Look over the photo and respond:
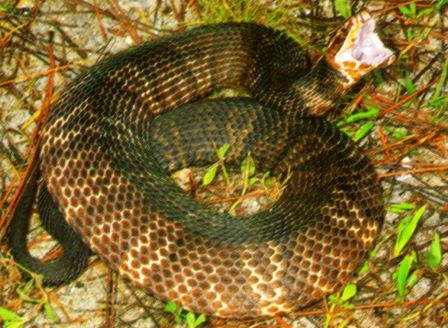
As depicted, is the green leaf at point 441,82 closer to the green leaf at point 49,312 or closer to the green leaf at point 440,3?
the green leaf at point 440,3

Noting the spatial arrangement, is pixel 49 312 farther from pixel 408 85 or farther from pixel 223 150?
pixel 408 85

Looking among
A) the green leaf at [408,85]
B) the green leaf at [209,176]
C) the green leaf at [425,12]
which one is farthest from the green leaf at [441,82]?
the green leaf at [209,176]

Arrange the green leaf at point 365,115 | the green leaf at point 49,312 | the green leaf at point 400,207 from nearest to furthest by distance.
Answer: the green leaf at point 49,312
the green leaf at point 400,207
the green leaf at point 365,115

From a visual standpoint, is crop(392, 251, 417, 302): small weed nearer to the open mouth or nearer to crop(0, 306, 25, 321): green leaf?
the open mouth

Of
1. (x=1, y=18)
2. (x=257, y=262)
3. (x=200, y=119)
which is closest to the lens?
(x=257, y=262)

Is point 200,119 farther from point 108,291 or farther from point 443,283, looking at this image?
point 443,283

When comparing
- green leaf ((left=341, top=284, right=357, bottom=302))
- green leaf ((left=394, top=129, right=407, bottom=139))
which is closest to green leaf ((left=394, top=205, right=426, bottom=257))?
green leaf ((left=341, top=284, right=357, bottom=302))

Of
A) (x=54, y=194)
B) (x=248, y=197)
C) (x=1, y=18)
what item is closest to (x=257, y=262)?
(x=248, y=197)
